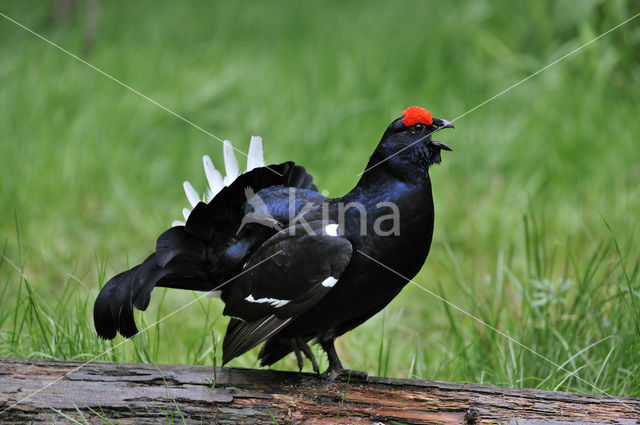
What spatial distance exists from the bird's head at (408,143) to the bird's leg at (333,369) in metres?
0.73

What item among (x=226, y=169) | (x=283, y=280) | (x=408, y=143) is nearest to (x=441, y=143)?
(x=408, y=143)

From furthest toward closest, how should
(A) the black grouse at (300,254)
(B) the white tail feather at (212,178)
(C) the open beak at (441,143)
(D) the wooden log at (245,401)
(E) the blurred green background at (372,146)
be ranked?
(E) the blurred green background at (372,146)
(B) the white tail feather at (212,178)
(C) the open beak at (441,143)
(A) the black grouse at (300,254)
(D) the wooden log at (245,401)

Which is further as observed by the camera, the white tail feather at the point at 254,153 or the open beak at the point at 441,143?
the white tail feather at the point at 254,153

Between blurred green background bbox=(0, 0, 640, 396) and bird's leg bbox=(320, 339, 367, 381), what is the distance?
459 millimetres

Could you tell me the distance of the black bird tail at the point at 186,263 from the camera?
2576mm

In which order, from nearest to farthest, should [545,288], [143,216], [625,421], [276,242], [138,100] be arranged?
[625,421]
[276,242]
[545,288]
[143,216]
[138,100]

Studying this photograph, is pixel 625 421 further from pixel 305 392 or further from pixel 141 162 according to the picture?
pixel 141 162

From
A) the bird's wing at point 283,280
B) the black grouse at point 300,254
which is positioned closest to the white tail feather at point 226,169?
the black grouse at point 300,254

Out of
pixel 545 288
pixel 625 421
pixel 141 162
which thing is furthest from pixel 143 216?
pixel 625 421

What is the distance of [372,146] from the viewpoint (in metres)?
5.36

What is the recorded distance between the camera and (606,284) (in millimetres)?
3135

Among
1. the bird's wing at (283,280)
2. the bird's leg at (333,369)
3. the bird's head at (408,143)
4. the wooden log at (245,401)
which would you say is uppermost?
the bird's head at (408,143)

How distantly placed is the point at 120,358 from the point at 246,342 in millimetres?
695

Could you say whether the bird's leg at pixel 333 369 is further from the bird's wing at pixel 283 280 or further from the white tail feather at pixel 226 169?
the white tail feather at pixel 226 169
